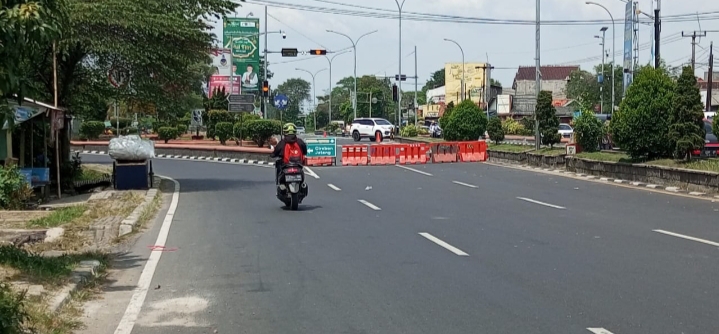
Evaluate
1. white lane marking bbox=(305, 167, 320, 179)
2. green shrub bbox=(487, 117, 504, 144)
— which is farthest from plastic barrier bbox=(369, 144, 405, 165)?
green shrub bbox=(487, 117, 504, 144)

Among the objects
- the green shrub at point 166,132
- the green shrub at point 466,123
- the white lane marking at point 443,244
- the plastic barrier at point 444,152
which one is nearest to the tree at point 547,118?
the plastic barrier at point 444,152

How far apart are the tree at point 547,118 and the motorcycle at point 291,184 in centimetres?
1970

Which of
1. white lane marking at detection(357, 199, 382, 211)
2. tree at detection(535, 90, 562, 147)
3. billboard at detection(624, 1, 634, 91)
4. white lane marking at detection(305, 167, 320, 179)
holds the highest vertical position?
billboard at detection(624, 1, 634, 91)

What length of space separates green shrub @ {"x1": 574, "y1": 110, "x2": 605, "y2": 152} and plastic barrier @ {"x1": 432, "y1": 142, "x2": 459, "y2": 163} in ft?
27.1

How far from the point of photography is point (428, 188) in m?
23.5

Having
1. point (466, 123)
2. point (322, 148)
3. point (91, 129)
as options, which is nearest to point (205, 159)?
point (322, 148)

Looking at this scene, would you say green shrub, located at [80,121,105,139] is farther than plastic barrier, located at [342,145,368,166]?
Yes

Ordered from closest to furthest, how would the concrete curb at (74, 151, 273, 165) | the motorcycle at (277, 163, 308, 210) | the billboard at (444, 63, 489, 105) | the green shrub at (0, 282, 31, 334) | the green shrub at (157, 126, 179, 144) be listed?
the green shrub at (0, 282, 31, 334), the motorcycle at (277, 163, 308, 210), the concrete curb at (74, 151, 273, 165), the green shrub at (157, 126, 179, 144), the billboard at (444, 63, 489, 105)

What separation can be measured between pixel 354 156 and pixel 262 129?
32.1 feet

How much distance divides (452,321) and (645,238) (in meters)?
6.42

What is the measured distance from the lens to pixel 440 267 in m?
10.3

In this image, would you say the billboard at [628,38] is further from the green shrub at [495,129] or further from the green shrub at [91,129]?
the green shrub at [91,129]

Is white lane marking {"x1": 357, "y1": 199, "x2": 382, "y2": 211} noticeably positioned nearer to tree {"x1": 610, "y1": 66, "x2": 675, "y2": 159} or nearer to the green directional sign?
tree {"x1": 610, "y1": 66, "x2": 675, "y2": 159}

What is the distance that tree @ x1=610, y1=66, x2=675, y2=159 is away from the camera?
24641 mm
